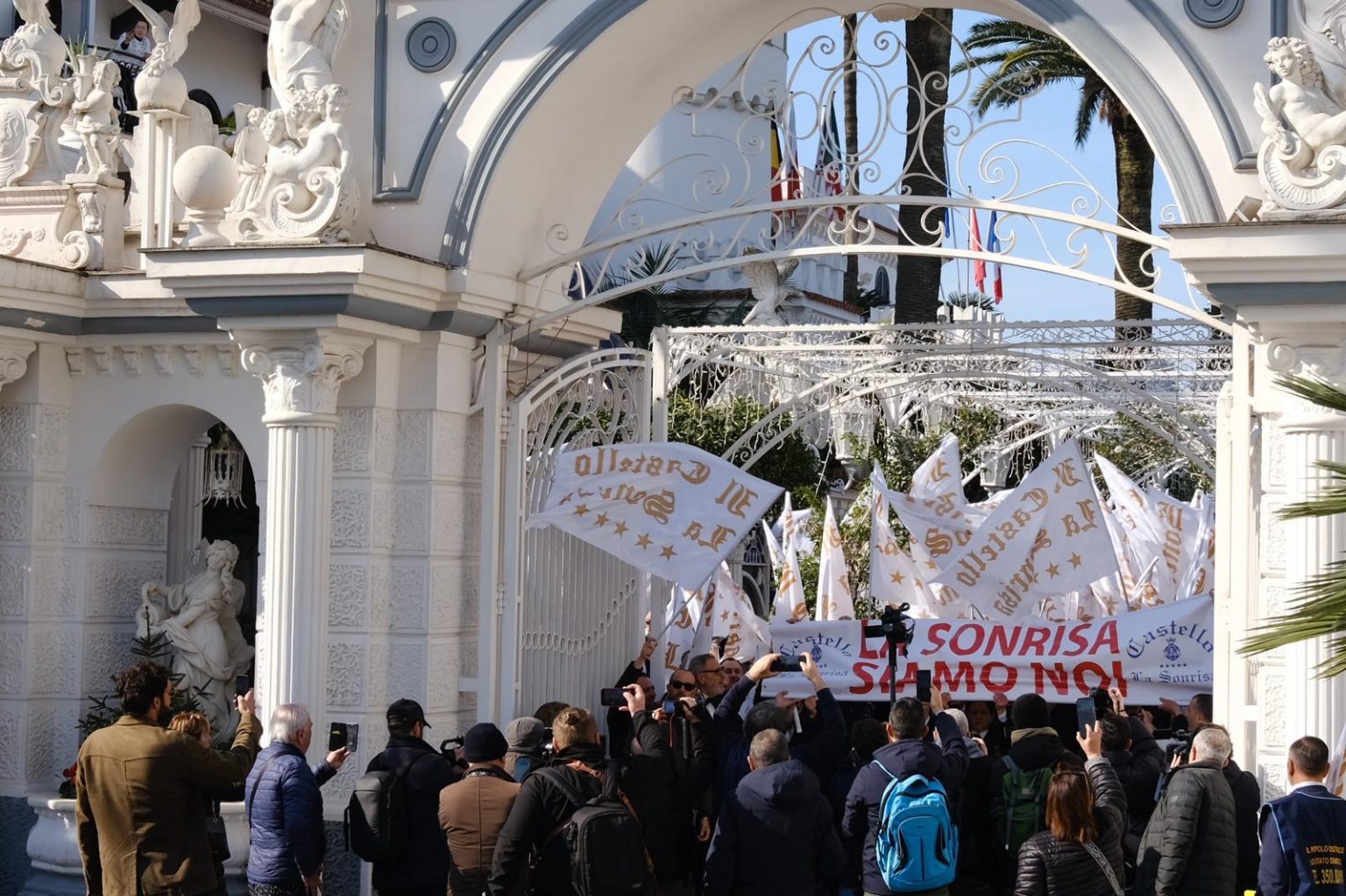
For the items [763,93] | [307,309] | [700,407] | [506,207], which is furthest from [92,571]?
[700,407]

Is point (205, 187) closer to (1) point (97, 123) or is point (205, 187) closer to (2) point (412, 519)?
(1) point (97, 123)

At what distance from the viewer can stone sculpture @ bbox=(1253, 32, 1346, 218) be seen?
29.4 ft

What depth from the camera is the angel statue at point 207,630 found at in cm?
1184

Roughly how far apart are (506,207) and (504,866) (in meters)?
4.95

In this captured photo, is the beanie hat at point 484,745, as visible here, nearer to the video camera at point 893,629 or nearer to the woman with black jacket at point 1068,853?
the woman with black jacket at point 1068,853

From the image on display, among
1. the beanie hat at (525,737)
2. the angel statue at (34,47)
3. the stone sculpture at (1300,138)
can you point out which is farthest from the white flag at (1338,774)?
the angel statue at (34,47)

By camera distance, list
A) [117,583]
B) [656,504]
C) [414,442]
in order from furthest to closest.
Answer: [117,583], [656,504], [414,442]

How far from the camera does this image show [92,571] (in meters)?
12.0

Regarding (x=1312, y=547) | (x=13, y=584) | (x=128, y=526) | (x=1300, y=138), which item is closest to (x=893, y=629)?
(x=1312, y=547)

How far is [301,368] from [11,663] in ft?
9.08

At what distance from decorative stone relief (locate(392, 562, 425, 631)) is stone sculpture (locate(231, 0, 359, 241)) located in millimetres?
1889

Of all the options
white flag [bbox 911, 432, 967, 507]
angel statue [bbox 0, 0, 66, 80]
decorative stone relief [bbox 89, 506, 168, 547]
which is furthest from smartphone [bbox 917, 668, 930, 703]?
white flag [bbox 911, 432, 967, 507]

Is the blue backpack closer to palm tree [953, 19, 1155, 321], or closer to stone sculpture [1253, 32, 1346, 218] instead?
stone sculpture [1253, 32, 1346, 218]

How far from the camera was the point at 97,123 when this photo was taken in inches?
474
